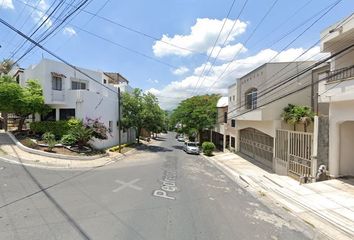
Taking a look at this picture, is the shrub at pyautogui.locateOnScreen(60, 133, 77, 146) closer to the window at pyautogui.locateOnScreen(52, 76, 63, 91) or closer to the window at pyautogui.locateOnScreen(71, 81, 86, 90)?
the window at pyautogui.locateOnScreen(52, 76, 63, 91)

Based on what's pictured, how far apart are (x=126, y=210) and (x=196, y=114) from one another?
95.2 ft

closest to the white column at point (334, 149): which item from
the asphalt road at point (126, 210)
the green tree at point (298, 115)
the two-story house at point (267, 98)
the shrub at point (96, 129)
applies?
the green tree at point (298, 115)

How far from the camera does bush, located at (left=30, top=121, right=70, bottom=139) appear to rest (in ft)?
81.9

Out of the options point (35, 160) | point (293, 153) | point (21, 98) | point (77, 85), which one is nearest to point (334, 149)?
point (293, 153)

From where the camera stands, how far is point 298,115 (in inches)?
727

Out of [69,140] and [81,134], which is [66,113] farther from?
[81,134]

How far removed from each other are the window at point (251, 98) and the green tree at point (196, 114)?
1178 centimetres

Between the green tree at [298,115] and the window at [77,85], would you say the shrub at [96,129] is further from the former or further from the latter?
the green tree at [298,115]

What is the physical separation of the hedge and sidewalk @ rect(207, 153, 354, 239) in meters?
15.9

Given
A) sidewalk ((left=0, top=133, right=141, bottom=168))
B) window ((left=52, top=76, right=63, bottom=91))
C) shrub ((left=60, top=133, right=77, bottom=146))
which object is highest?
window ((left=52, top=76, right=63, bottom=91))

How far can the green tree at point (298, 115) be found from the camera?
18045 mm

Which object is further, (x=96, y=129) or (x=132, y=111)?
(x=132, y=111)

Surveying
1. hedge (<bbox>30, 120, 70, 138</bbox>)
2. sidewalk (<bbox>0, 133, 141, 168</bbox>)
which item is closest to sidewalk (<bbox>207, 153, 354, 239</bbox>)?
sidewalk (<bbox>0, 133, 141, 168</bbox>)

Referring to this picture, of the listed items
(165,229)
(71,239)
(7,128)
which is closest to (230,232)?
(165,229)
